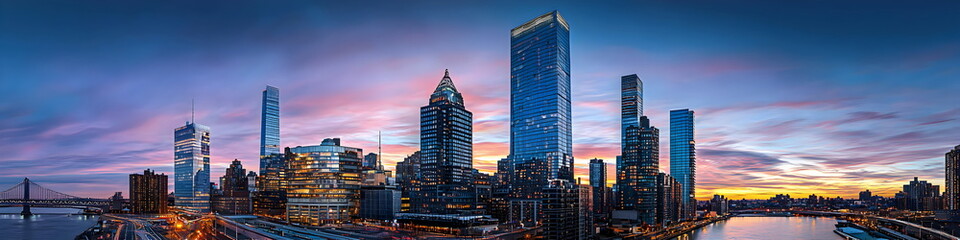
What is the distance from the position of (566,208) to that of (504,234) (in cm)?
1866

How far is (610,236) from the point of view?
7544 inches

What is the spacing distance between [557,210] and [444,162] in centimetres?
6367

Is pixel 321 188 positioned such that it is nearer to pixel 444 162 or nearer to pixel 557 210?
pixel 444 162

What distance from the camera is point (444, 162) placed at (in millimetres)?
189125

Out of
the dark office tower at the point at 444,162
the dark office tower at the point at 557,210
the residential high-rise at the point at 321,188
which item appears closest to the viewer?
the dark office tower at the point at 557,210

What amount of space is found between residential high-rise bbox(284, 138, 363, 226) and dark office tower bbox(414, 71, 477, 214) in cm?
2468

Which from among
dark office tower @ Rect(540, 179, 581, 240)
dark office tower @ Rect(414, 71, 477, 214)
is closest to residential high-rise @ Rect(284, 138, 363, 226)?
dark office tower @ Rect(414, 71, 477, 214)

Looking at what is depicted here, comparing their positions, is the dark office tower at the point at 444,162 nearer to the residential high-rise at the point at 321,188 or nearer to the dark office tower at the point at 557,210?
the residential high-rise at the point at 321,188

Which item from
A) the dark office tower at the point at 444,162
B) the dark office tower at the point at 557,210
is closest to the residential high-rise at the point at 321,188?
the dark office tower at the point at 444,162

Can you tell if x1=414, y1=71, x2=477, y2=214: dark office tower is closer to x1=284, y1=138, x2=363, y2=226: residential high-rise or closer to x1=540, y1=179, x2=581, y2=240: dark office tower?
x1=284, y1=138, x2=363, y2=226: residential high-rise

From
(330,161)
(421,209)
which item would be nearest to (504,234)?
(421,209)

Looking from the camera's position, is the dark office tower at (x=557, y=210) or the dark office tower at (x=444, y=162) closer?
the dark office tower at (x=557, y=210)

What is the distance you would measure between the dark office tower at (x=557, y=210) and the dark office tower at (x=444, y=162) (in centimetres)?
5211

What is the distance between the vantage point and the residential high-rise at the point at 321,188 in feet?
604
